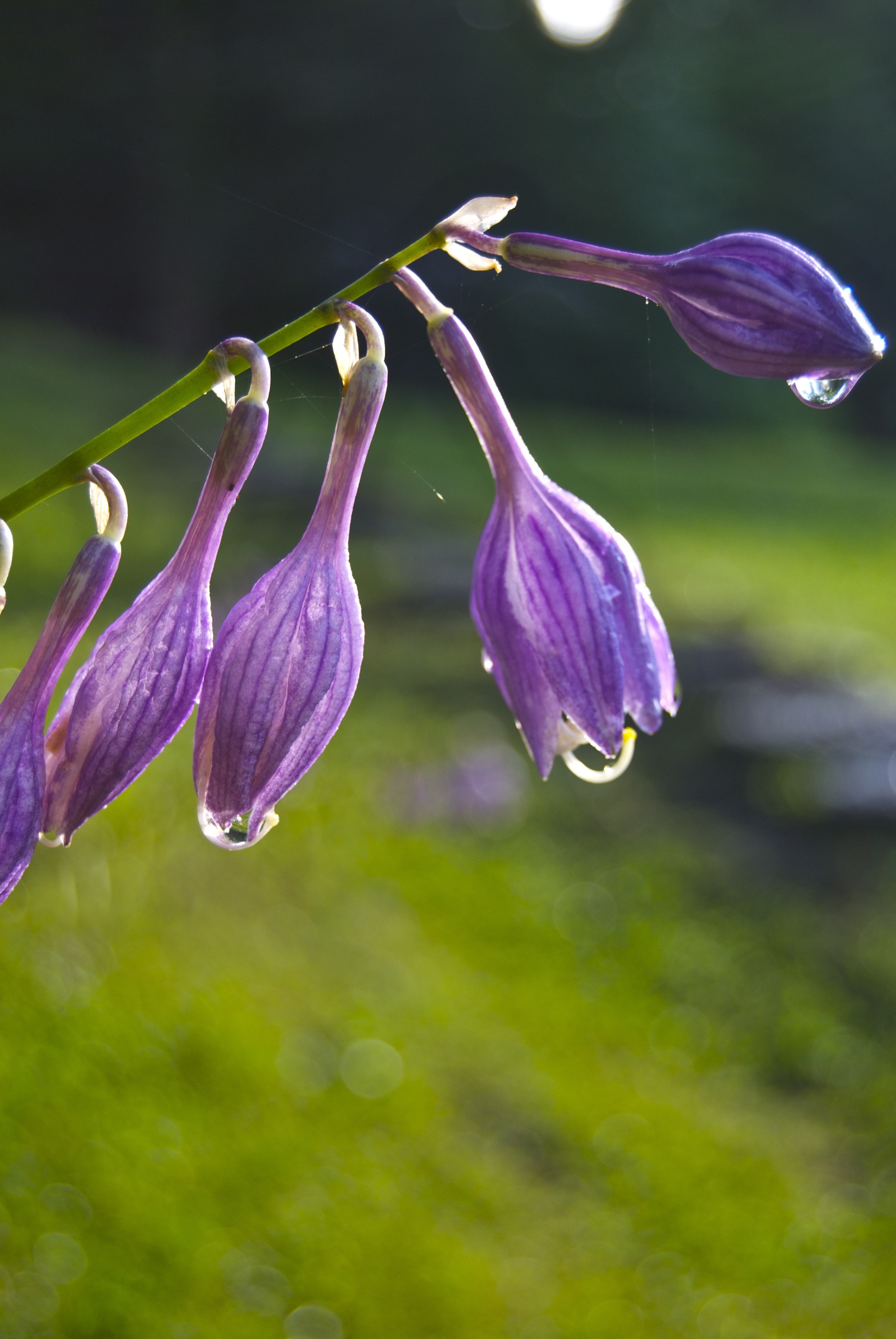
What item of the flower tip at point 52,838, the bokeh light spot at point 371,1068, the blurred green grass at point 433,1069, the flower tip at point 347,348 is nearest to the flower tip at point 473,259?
the flower tip at point 347,348

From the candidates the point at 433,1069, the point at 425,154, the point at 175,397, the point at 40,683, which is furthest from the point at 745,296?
the point at 425,154

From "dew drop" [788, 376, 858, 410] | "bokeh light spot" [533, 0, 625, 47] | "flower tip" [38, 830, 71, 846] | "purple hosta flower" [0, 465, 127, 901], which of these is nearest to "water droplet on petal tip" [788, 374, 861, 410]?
"dew drop" [788, 376, 858, 410]

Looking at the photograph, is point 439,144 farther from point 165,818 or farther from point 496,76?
point 165,818

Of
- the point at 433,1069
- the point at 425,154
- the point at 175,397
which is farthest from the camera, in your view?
the point at 425,154

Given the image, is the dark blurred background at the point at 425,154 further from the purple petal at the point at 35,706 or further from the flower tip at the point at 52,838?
the flower tip at the point at 52,838

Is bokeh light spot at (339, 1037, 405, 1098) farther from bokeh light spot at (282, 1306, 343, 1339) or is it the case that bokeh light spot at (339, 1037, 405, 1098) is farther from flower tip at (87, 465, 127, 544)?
flower tip at (87, 465, 127, 544)

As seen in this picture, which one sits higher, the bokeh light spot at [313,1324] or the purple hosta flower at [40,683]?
the purple hosta flower at [40,683]

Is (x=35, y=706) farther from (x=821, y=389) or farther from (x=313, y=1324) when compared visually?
(x=313, y=1324)
